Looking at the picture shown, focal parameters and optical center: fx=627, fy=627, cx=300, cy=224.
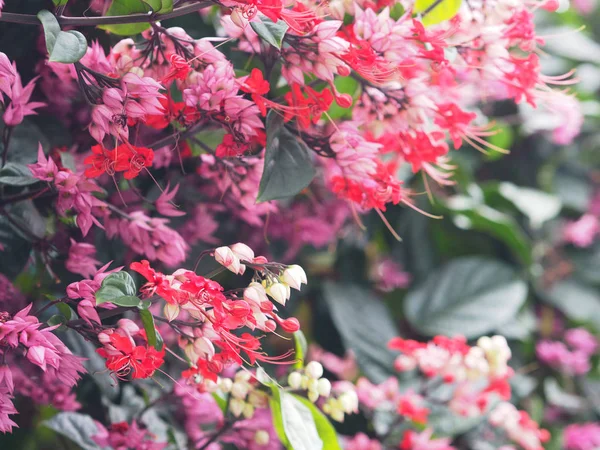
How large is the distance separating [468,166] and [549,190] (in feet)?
0.65

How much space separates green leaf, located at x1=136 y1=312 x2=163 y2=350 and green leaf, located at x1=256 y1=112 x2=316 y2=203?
12 cm

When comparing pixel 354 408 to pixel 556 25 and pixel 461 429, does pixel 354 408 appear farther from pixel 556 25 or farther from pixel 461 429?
pixel 556 25

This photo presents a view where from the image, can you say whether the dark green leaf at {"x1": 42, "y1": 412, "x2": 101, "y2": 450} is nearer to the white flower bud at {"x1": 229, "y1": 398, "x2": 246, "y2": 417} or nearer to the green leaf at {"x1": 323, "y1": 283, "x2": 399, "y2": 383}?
the white flower bud at {"x1": 229, "y1": 398, "x2": 246, "y2": 417}

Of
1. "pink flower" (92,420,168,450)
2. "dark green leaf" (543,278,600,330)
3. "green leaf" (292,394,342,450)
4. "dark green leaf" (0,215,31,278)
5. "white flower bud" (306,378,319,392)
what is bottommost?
"dark green leaf" (543,278,600,330)

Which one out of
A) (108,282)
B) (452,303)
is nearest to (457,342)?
(452,303)

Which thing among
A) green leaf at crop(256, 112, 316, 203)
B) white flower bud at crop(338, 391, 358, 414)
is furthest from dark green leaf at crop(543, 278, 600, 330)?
green leaf at crop(256, 112, 316, 203)

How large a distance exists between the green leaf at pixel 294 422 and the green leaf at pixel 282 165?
17 cm

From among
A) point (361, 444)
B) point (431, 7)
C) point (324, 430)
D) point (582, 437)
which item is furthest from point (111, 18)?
point (582, 437)

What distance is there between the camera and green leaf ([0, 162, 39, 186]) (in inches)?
19.2

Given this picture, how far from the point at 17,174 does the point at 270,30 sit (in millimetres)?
231

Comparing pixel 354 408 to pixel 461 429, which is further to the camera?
pixel 461 429

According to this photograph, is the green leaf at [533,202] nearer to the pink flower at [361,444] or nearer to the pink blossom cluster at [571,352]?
the pink blossom cluster at [571,352]

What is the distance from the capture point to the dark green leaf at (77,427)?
57cm

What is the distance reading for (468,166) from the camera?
1119 millimetres
